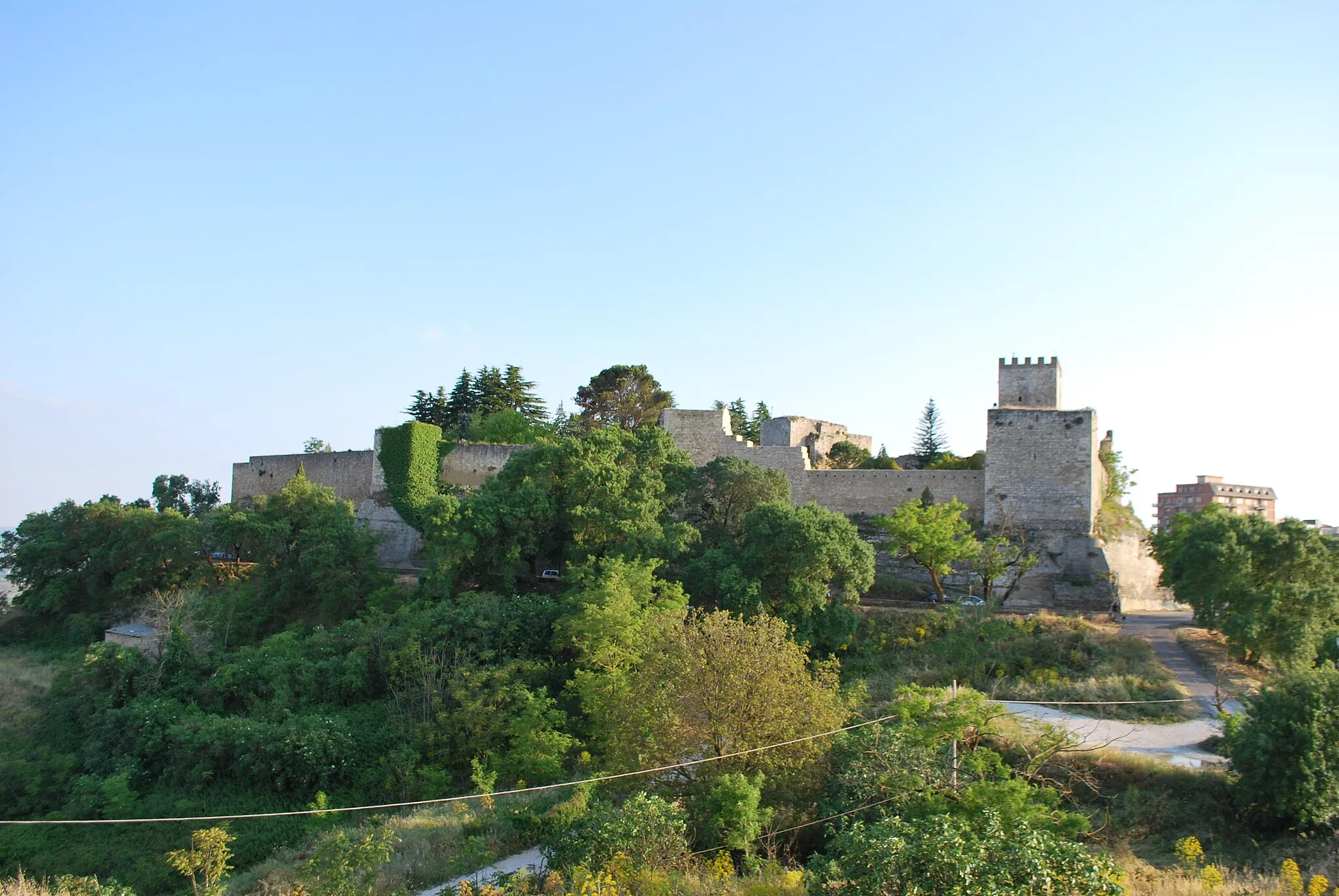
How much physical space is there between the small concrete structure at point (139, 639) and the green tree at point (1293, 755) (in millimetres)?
21305

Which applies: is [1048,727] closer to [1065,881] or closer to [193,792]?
[1065,881]

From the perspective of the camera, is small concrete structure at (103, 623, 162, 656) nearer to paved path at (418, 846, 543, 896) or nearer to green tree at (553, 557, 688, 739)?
green tree at (553, 557, 688, 739)

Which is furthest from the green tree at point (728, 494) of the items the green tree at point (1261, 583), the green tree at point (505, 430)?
the green tree at point (505, 430)

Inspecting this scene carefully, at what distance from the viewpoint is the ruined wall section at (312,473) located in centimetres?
3077

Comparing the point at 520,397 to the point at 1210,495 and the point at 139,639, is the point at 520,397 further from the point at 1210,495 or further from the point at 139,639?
the point at 1210,495

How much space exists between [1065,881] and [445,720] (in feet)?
41.3

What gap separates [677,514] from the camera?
24312mm

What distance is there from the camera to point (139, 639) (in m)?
22.3

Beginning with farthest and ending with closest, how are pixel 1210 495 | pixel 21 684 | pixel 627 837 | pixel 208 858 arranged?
pixel 1210 495, pixel 21 684, pixel 208 858, pixel 627 837

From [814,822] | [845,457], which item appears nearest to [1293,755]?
[814,822]

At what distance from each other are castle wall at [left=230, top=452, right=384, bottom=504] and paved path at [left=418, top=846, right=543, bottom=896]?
19.9 metres

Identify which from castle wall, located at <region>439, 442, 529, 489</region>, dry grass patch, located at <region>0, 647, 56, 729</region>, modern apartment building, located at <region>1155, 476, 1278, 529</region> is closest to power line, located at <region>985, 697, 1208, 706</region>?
castle wall, located at <region>439, 442, 529, 489</region>

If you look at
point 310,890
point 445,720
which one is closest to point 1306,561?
point 445,720

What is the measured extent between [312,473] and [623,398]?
1204 cm
